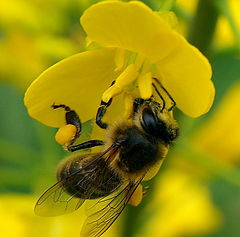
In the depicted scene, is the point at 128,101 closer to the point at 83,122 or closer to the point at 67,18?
the point at 83,122

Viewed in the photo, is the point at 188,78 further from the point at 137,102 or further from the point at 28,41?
the point at 28,41

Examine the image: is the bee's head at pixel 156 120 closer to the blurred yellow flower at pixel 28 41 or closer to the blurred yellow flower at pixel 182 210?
the blurred yellow flower at pixel 28 41

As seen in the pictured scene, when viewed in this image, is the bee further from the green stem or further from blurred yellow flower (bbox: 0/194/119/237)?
blurred yellow flower (bbox: 0/194/119/237)

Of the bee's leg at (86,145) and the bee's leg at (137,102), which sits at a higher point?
the bee's leg at (137,102)

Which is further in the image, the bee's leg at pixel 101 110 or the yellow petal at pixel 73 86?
the bee's leg at pixel 101 110

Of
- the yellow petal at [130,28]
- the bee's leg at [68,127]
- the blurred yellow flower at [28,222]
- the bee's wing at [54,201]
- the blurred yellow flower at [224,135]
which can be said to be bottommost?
the blurred yellow flower at [28,222]

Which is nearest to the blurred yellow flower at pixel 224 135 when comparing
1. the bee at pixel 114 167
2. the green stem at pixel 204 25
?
the green stem at pixel 204 25

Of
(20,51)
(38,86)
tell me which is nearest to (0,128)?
(20,51)

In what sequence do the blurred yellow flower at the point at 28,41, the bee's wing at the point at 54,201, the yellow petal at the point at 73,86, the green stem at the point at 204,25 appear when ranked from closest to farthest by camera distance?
the yellow petal at the point at 73,86
the bee's wing at the point at 54,201
the green stem at the point at 204,25
the blurred yellow flower at the point at 28,41
